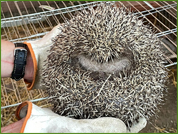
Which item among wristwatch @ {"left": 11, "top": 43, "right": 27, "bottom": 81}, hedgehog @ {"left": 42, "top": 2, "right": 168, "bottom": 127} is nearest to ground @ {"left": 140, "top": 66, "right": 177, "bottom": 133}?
hedgehog @ {"left": 42, "top": 2, "right": 168, "bottom": 127}

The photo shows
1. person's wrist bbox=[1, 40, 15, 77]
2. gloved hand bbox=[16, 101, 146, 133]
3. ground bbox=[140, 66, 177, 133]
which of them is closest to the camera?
gloved hand bbox=[16, 101, 146, 133]

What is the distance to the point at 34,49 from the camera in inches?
55.6

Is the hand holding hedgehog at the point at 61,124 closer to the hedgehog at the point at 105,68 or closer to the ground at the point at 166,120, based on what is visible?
the hedgehog at the point at 105,68

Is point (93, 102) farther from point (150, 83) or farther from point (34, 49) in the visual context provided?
point (34, 49)

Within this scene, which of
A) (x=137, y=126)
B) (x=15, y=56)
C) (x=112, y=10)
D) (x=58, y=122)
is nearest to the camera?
(x=58, y=122)

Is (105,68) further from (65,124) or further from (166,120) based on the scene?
(166,120)

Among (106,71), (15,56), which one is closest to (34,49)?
(15,56)

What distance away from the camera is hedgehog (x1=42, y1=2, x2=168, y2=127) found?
989 millimetres

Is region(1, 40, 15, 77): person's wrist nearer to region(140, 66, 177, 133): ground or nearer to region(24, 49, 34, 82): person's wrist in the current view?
region(24, 49, 34, 82): person's wrist

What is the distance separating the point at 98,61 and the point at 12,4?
2.07 meters

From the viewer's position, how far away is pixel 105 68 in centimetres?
105

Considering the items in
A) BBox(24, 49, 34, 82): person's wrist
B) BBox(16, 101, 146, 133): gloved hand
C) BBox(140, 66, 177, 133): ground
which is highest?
BBox(24, 49, 34, 82): person's wrist

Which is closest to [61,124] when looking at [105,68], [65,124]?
[65,124]

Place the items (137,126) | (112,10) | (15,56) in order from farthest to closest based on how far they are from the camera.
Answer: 1. (15,56)
2. (137,126)
3. (112,10)
